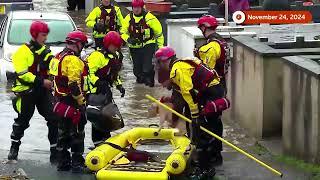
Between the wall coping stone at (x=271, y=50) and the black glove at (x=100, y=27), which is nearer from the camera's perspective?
the wall coping stone at (x=271, y=50)

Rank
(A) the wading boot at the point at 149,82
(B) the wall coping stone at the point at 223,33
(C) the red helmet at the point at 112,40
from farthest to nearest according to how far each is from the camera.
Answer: (A) the wading boot at the point at 149,82, (B) the wall coping stone at the point at 223,33, (C) the red helmet at the point at 112,40

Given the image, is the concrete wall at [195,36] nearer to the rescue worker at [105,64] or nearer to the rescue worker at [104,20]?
the rescue worker at [104,20]

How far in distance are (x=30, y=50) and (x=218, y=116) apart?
99.8 inches

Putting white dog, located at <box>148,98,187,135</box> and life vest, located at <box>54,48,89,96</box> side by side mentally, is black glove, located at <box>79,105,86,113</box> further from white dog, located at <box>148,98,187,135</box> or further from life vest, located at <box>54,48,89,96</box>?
white dog, located at <box>148,98,187,135</box>

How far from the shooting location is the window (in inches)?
655

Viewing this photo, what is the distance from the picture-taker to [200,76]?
943 centimetres

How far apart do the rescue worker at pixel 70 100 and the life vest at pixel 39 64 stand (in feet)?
1.41

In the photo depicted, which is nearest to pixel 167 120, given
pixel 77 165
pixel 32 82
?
pixel 77 165

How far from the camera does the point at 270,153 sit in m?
10.8

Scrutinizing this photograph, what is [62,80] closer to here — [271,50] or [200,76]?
[200,76]

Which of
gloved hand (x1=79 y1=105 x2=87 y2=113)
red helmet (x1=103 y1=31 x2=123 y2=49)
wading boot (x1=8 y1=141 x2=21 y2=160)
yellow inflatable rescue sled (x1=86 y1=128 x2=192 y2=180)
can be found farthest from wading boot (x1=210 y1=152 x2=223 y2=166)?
wading boot (x1=8 y1=141 x2=21 y2=160)

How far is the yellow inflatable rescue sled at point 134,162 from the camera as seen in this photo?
29.3 feet

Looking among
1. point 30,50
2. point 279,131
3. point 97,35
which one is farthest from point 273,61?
point 97,35
